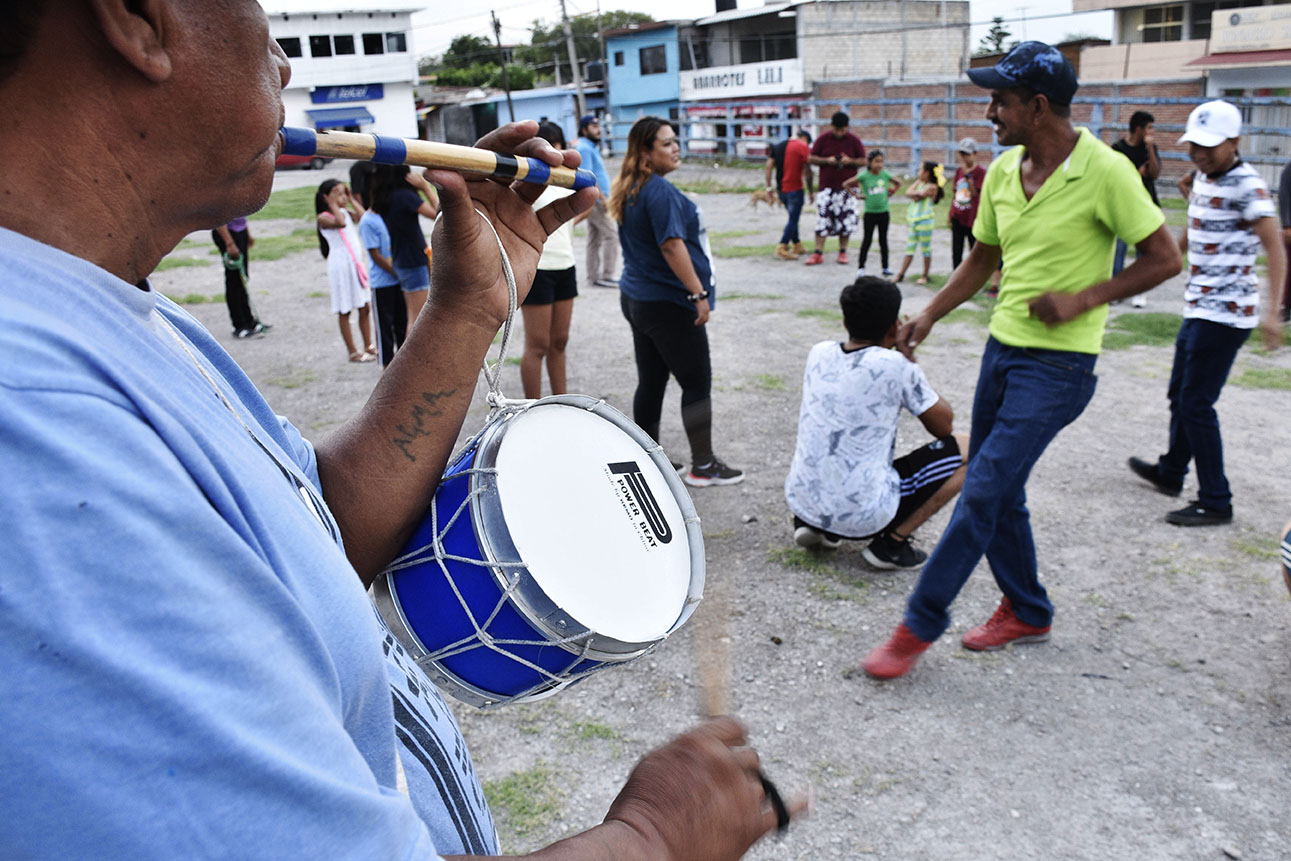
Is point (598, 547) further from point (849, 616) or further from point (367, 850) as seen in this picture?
point (849, 616)

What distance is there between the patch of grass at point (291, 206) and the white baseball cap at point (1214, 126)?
15655 mm

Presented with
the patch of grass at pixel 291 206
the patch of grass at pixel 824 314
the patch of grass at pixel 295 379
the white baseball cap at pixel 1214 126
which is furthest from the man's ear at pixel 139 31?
the patch of grass at pixel 291 206

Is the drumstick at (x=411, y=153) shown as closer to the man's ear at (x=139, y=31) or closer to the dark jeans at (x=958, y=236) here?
the man's ear at (x=139, y=31)

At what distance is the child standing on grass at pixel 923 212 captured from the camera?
10523 millimetres

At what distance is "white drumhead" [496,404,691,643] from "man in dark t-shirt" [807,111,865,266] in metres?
11.1

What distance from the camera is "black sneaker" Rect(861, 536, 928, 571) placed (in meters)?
4.50

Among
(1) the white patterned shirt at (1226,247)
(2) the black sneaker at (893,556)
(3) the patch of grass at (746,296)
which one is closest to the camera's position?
(2) the black sneaker at (893,556)

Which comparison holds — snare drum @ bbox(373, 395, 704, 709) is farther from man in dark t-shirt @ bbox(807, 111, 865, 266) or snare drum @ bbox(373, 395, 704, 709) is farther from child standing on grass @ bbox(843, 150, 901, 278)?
man in dark t-shirt @ bbox(807, 111, 865, 266)

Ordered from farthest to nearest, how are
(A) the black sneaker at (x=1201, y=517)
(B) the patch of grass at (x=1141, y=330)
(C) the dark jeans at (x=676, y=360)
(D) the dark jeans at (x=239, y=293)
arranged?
(D) the dark jeans at (x=239, y=293)
(B) the patch of grass at (x=1141, y=330)
(C) the dark jeans at (x=676, y=360)
(A) the black sneaker at (x=1201, y=517)

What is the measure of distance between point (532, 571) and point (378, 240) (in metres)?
6.31

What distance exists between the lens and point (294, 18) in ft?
179

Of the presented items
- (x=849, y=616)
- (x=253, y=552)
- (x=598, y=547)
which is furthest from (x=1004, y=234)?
(x=253, y=552)

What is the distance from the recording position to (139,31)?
0.77m

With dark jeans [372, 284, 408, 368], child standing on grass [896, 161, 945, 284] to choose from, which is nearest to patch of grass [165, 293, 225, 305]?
dark jeans [372, 284, 408, 368]
